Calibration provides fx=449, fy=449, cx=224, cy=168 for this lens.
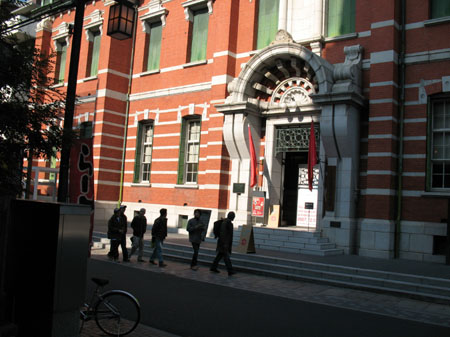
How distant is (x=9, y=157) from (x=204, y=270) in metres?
7.72

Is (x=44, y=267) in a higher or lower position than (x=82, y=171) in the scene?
lower

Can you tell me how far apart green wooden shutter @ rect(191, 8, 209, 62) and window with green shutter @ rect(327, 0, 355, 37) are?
20.3 ft

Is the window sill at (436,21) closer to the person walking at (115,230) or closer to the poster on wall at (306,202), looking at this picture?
the poster on wall at (306,202)

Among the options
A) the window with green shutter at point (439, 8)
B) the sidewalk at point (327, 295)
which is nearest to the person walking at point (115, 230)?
the sidewalk at point (327, 295)

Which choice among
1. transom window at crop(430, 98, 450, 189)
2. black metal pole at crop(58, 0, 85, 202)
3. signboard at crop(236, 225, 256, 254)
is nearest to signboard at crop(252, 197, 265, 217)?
signboard at crop(236, 225, 256, 254)

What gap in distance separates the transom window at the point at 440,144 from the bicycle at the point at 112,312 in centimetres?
1121

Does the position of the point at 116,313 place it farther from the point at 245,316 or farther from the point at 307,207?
the point at 307,207

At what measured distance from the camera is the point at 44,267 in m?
5.23

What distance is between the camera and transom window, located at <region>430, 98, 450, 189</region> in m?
14.0

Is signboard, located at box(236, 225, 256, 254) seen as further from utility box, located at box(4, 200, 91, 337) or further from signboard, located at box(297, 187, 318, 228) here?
utility box, located at box(4, 200, 91, 337)

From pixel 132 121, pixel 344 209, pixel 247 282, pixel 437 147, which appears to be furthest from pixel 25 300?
pixel 132 121

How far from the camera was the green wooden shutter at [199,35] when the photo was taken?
2073cm

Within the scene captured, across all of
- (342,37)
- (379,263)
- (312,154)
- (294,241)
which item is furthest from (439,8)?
(294,241)

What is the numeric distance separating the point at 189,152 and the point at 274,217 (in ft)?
19.1
